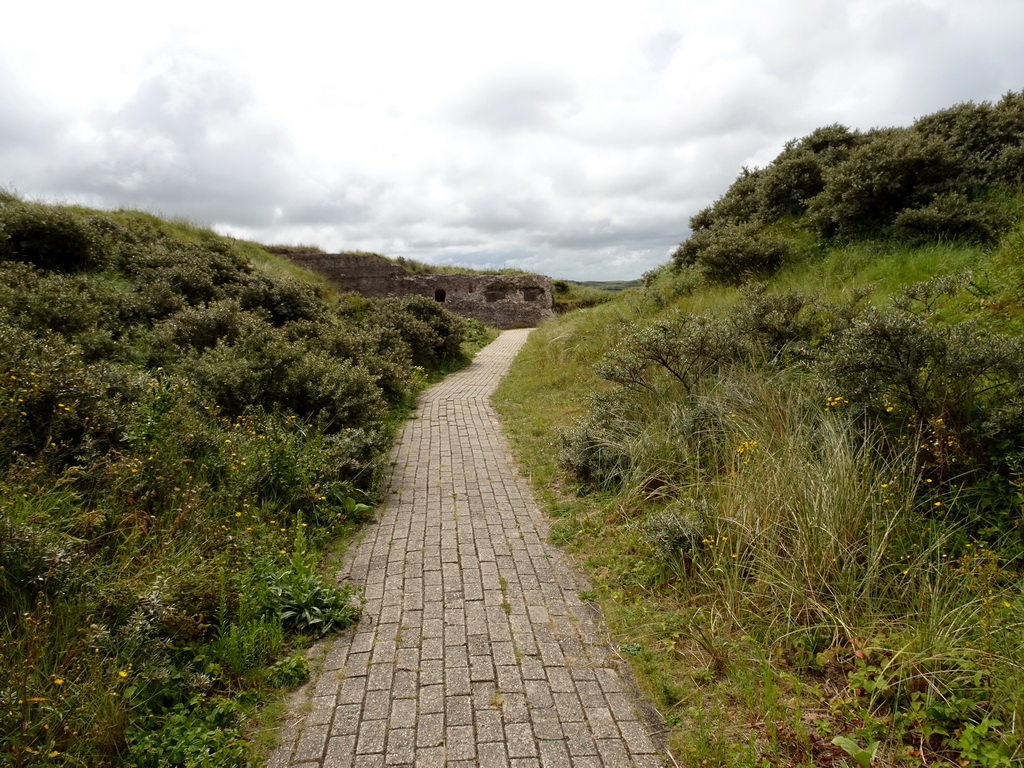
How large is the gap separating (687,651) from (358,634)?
2066mm

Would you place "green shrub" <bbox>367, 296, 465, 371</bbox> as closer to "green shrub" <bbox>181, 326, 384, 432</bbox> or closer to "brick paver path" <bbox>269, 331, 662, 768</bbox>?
"green shrub" <bbox>181, 326, 384, 432</bbox>

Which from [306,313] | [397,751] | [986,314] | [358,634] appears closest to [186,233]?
[306,313]

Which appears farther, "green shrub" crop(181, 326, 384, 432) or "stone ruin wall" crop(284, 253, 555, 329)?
"stone ruin wall" crop(284, 253, 555, 329)

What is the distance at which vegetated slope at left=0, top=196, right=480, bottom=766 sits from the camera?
2410 millimetres

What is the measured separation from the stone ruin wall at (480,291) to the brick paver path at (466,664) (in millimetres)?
26125

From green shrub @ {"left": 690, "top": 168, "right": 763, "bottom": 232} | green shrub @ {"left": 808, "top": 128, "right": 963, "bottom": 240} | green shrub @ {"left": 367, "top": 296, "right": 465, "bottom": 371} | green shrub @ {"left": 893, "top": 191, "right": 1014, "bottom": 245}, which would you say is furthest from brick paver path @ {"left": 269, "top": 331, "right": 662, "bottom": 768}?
green shrub @ {"left": 690, "top": 168, "right": 763, "bottom": 232}

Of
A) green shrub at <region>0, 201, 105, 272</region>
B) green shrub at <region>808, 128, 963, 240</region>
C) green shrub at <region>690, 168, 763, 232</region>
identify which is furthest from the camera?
green shrub at <region>690, 168, 763, 232</region>

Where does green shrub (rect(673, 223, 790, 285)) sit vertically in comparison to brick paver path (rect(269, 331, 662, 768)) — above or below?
above

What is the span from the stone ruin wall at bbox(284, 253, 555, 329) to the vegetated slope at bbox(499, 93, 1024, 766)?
24.3 meters

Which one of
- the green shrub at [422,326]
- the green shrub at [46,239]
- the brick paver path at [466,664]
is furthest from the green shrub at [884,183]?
the green shrub at [46,239]

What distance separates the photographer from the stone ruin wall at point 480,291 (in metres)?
29.6

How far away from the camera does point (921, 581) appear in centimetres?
282

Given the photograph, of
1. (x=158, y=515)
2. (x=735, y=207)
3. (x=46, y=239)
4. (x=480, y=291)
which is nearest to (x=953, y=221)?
(x=735, y=207)

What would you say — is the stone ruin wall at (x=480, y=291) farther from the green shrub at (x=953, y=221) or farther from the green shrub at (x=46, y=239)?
the green shrub at (x=953, y=221)
